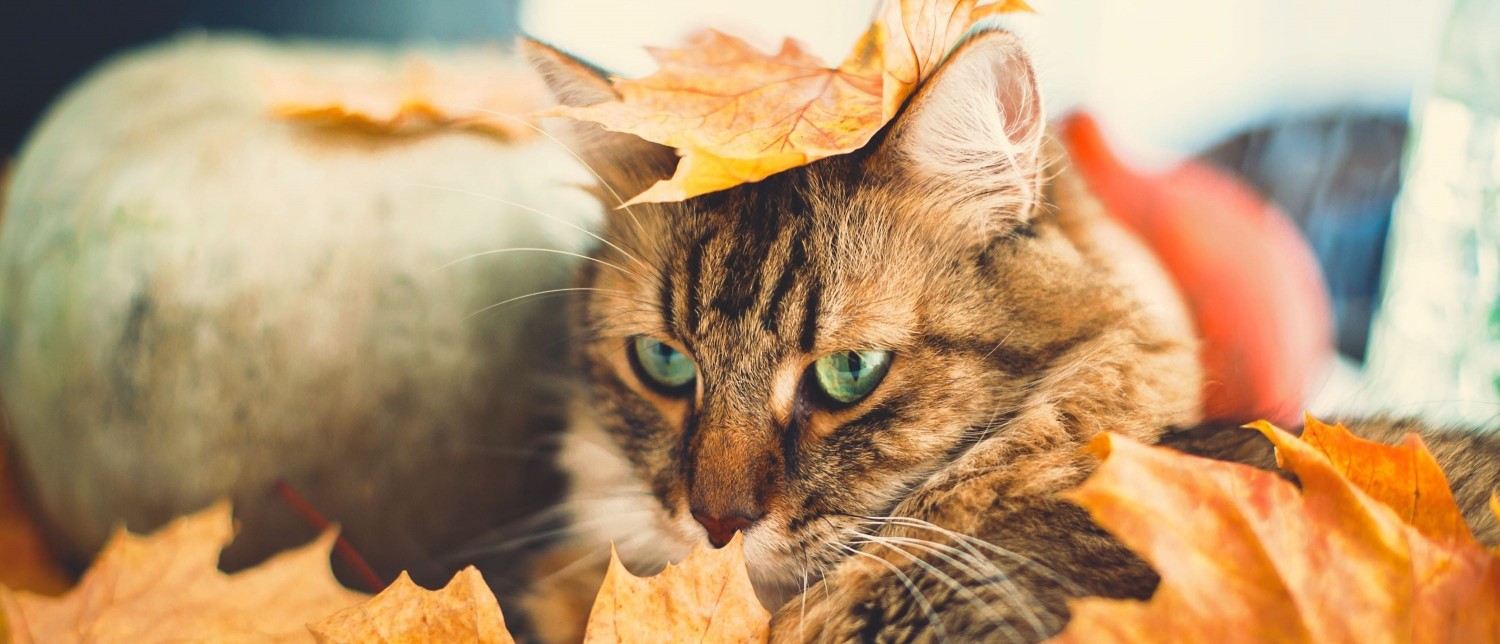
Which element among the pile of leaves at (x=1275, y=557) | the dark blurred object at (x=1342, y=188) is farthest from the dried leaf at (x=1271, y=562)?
the dark blurred object at (x=1342, y=188)

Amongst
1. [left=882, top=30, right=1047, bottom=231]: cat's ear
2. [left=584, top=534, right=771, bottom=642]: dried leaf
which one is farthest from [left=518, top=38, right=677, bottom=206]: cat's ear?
[left=584, top=534, right=771, bottom=642]: dried leaf

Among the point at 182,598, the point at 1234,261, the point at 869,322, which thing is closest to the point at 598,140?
the point at 869,322

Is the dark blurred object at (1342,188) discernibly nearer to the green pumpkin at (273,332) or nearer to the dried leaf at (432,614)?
the green pumpkin at (273,332)

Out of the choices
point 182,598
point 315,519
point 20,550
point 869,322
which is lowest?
point 20,550

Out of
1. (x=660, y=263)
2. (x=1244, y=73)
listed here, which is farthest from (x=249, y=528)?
(x=1244, y=73)

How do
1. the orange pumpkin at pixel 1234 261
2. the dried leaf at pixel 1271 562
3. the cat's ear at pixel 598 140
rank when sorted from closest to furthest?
the dried leaf at pixel 1271 562
the cat's ear at pixel 598 140
the orange pumpkin at pixel 1234 261

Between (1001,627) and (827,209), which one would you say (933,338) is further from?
(1001,627)

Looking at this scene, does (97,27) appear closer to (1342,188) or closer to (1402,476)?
(1402,476)
